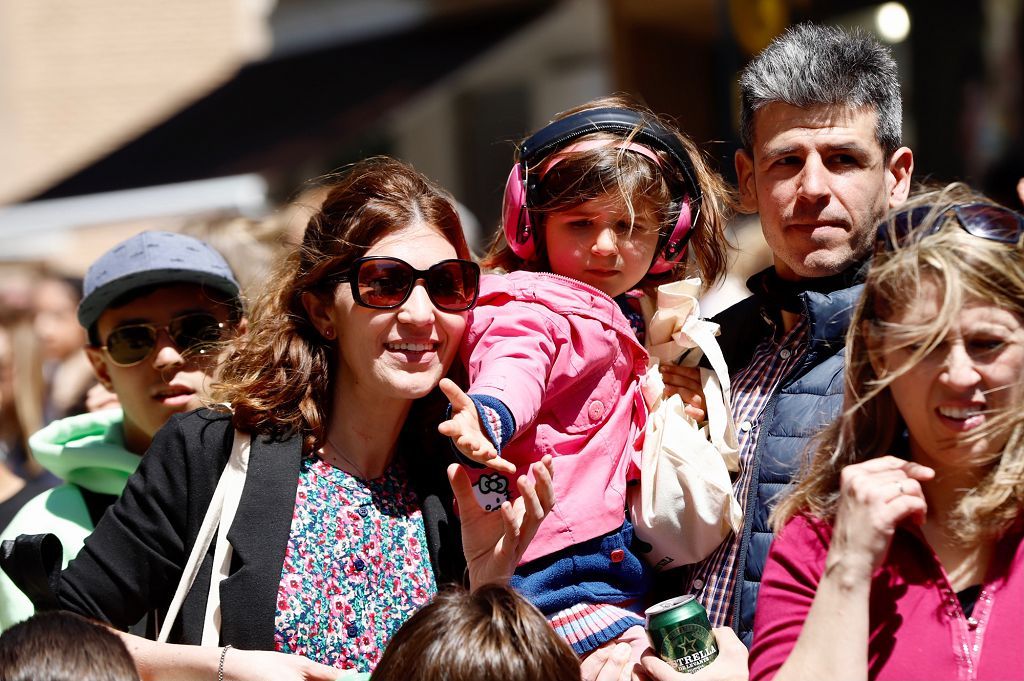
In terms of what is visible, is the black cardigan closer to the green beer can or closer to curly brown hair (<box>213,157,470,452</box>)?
curly brown hair (<box>213,157,470,452</box>)

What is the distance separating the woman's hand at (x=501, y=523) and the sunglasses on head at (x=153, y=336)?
3.72ft

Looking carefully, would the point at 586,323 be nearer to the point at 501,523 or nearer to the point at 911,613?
the point at 501,523

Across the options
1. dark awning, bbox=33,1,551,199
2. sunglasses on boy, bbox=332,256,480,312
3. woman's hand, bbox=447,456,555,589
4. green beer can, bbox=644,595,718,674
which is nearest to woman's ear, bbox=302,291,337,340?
sunglasses on boy, bbox=332,256,480,312

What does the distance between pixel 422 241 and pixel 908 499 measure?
1.33 m

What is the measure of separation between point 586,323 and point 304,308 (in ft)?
2.36

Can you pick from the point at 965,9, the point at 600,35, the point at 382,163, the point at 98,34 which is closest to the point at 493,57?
the point at 600,35

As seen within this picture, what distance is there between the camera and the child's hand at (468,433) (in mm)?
2443

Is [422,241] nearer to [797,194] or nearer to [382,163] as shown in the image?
[382,163]

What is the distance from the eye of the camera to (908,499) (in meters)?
2.22

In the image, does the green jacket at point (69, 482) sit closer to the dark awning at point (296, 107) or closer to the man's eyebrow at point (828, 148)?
the man's eyebrow at point (828, 148)

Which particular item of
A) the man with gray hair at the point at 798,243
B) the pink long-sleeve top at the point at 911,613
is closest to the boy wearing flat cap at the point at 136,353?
the man with gray hair at the point at 798,243

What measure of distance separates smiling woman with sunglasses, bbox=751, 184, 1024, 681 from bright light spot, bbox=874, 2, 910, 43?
18.7ft

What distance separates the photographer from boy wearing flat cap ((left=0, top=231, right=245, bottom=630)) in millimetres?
3451

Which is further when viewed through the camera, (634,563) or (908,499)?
(634,563)
